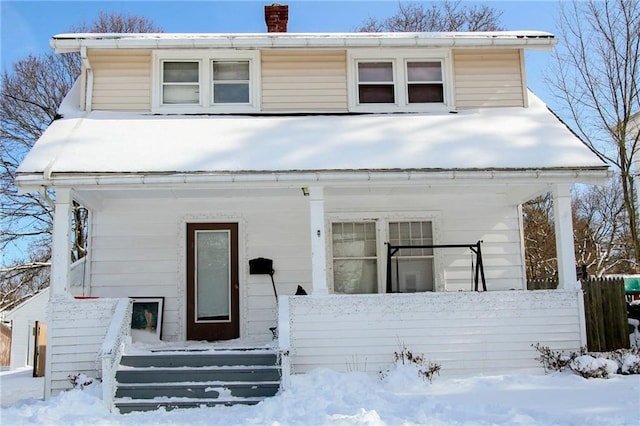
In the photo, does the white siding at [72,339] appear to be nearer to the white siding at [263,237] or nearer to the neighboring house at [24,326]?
the white siding at [263,237]

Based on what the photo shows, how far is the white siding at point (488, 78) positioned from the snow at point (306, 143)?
27cm

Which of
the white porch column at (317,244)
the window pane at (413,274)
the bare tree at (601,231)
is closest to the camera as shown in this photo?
the white porch column at (317,244)

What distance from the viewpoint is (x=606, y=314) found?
11.0 m

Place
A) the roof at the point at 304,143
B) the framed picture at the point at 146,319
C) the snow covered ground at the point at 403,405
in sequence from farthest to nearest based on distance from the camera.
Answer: the framed picture at the point at 146,319 < the roof at the point at 304,143 < the snow covered ground at the point at 403,405

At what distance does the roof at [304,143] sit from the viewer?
907 cm

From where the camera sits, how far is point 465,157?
9.42 m

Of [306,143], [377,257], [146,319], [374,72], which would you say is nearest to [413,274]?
[377,257]

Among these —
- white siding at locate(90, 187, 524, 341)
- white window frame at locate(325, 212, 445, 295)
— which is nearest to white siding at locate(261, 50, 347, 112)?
white siding at locate(90, 187, 524, 341)

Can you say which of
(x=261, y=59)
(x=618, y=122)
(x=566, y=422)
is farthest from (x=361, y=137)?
(x=618, y=122)

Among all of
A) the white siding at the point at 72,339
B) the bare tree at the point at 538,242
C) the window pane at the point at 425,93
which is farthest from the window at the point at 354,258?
the bare tree at the point at 538,242

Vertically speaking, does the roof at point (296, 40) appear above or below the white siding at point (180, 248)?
above

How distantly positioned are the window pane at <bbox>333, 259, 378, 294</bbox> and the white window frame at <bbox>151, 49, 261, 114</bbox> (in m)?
3.37

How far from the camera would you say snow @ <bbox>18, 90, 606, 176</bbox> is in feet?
29.8

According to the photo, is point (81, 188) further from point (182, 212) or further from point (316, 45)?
point (316, 45)
